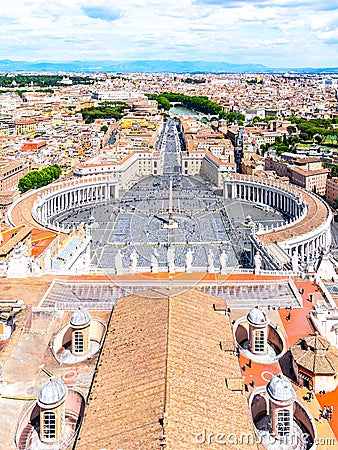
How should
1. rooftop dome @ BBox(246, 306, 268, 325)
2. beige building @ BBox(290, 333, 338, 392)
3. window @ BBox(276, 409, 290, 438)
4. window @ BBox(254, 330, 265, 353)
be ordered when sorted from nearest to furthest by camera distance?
window @ BBox(276, 409, 290, 438) → beige building @ BBox(290, 333, 338, 392) → rooftop dome @ BBox(246, 306, 268, 325) → window @ BBox(254, 330, 265, 353)

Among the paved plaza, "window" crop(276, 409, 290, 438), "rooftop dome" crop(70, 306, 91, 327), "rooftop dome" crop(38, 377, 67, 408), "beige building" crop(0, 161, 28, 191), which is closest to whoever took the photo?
"rooftop dome" crop(38, 377, 67, 408)

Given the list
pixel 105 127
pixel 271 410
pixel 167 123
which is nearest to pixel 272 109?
pixel 167 123

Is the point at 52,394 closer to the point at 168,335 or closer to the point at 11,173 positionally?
the point at 168,335

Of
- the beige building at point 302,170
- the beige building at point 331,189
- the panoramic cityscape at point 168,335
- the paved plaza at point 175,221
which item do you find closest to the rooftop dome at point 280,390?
the panoramic cityscape at point 168,335

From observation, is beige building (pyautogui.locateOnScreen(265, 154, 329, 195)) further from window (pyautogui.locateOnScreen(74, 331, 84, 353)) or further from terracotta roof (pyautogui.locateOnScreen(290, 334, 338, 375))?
window (pyautogui.locateOnScreen(74, 331, 84, 353))

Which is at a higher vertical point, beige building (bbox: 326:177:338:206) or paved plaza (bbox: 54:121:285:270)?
beige building (bbox: 326:177:338:206)

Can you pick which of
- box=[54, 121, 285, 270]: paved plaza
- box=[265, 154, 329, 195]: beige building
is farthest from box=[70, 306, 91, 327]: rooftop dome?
box=[265, 154, 329, 195]: beige building

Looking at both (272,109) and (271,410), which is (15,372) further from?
(272,109)
